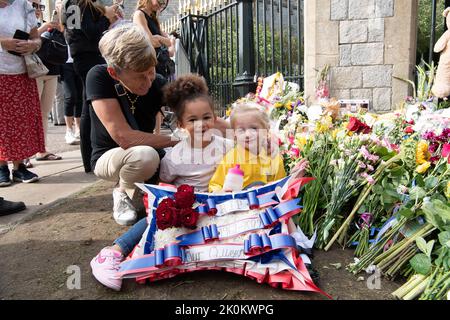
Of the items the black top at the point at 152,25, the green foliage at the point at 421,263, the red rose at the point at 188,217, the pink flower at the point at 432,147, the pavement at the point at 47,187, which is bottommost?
the pavement at the point at 47,187

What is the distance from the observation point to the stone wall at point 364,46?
15.0 feet

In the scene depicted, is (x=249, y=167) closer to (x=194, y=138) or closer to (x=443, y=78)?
(x=194, y=138)

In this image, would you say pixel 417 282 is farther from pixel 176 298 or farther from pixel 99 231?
pixel 99 231

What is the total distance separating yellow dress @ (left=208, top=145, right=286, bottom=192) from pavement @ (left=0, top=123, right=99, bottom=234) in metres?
1.37

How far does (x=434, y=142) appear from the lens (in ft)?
6.79

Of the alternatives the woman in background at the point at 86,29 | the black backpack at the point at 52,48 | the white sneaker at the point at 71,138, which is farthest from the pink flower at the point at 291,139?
the white sneaker at the point at 71,138

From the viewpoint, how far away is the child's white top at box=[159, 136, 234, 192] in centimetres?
243

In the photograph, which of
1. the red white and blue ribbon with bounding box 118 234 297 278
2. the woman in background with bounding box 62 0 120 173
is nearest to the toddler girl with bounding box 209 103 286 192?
the red white and blue ribbon with bounding box 118 234 297 278

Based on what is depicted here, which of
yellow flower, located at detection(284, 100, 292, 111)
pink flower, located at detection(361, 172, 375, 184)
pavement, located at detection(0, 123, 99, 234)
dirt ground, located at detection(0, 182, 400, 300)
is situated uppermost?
yellow flower, located at detection(284, 100, 292, 111)

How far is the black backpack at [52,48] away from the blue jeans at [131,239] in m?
2.61

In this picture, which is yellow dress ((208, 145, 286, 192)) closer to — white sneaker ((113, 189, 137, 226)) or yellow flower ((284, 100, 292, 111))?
white sneaker ((113, 189, 137, 226))

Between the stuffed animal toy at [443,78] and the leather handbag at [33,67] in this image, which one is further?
the stuffed animal toy at [443,78]

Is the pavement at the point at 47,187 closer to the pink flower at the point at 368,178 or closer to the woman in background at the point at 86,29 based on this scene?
the woman in background at the point at 86,29

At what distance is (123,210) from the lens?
2.52m
